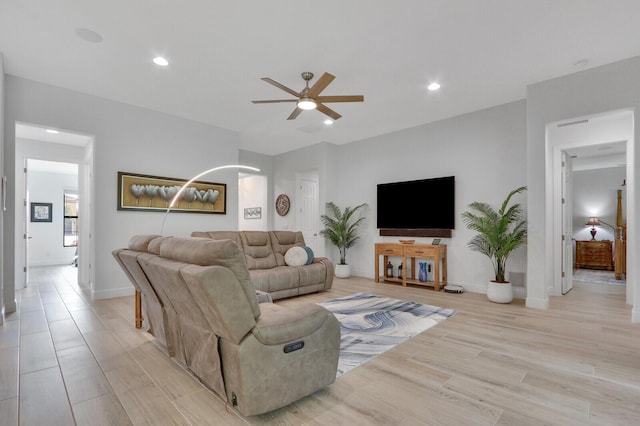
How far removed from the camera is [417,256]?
5.21 meters

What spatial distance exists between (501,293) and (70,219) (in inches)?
418

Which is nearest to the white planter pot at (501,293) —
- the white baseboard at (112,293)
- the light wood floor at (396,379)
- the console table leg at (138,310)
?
the light wood floor at (396,379)

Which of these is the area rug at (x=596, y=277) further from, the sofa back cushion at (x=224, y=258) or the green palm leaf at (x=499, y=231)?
the sofa back cushion at (x=224, y=258)

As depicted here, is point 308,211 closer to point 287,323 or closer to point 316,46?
point 316,46

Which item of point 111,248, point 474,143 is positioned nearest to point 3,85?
point 111,248

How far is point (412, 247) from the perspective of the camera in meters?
5.27

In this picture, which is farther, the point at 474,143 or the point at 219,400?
the point at 474,143

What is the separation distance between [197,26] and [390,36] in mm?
1809

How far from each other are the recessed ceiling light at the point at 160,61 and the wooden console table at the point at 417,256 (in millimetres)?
4296

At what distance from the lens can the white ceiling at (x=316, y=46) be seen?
2600 mm

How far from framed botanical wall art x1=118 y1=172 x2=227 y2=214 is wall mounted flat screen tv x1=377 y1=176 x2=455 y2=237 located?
3101mm

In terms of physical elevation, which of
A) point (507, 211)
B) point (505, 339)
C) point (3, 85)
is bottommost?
point (505, 339)

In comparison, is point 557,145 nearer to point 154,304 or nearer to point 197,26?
point 197,26

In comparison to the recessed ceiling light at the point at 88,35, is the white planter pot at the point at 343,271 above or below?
below
